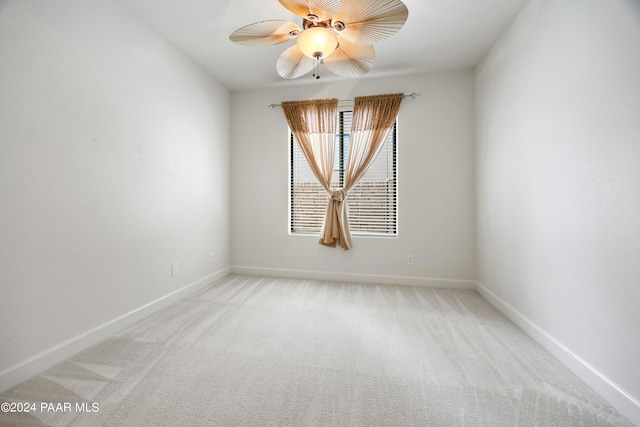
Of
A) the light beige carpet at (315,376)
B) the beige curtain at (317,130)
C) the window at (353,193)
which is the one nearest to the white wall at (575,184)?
the light beige carpet at (315,376)

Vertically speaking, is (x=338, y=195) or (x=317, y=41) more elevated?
(x=317, y=41)

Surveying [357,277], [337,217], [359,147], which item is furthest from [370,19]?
[357,277]

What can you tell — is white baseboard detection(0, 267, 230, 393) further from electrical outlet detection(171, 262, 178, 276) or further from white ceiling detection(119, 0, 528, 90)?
white ceiling detection(119, 0, 528, 90)

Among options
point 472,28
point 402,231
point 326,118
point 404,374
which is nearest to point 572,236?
point 404,374

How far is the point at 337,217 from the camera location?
3.28 metres

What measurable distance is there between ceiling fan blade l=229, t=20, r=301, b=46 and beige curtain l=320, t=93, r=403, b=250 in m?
1.66

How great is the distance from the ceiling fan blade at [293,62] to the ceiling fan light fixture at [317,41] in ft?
1.01

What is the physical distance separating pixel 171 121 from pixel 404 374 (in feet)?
9.72

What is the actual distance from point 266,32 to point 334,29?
1.54 feet

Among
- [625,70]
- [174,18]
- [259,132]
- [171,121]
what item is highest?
[174,18]

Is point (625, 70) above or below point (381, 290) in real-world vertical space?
above

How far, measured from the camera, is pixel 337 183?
3.41m

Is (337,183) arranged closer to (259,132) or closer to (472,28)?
(259,132)

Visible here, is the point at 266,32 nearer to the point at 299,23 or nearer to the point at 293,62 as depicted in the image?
the point at 293,62
